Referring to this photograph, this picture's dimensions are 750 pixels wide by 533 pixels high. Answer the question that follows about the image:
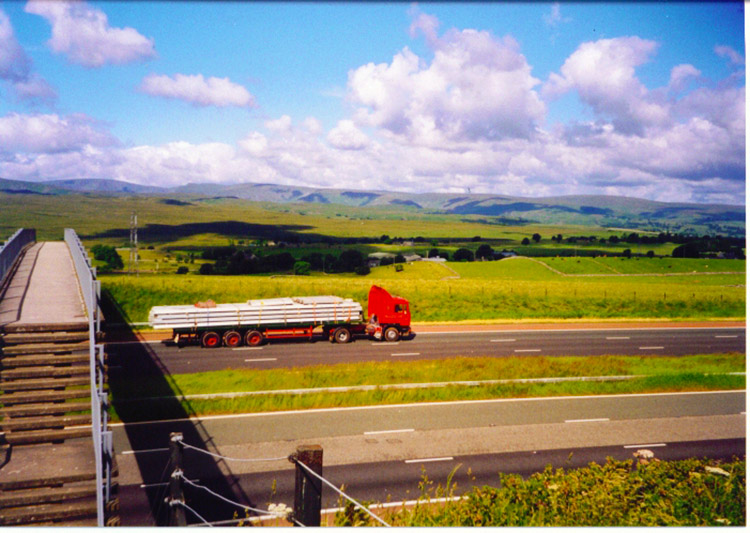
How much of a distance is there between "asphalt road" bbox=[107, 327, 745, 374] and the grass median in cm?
343

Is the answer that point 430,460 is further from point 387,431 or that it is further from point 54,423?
point 54,423

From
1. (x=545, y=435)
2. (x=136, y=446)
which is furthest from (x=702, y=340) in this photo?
(x=136, y=446)

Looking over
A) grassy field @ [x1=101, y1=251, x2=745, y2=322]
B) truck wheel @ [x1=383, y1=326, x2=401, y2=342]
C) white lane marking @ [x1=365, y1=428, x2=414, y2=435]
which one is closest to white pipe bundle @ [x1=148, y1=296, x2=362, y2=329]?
truck wheel @ [x1=383, y1=326, x2=401, y2=342]

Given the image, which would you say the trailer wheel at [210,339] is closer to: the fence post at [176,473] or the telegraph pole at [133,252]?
the fence post at [176,473]

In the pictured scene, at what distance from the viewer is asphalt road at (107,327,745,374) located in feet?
92.2

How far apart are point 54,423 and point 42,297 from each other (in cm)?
651

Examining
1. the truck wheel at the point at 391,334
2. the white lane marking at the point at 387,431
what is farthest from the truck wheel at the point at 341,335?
the white lane marking at the point at 387,431

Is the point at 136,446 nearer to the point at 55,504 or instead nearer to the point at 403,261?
the point at 55,504

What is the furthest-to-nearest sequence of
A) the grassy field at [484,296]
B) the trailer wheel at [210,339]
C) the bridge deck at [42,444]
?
1. the grassy field at [484,296]
2. the trailer wheel at [210,339]
3. the bridge deck at [42,444]

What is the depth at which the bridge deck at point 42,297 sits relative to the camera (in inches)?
465

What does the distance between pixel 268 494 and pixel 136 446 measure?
5.51 metres

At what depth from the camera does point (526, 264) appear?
89.6m

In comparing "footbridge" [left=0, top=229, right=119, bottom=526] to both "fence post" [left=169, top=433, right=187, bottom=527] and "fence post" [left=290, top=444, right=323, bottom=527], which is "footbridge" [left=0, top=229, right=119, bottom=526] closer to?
"fence post" [left=169, top=433, right=187, bottom=527]

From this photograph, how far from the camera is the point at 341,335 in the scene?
109 feet
